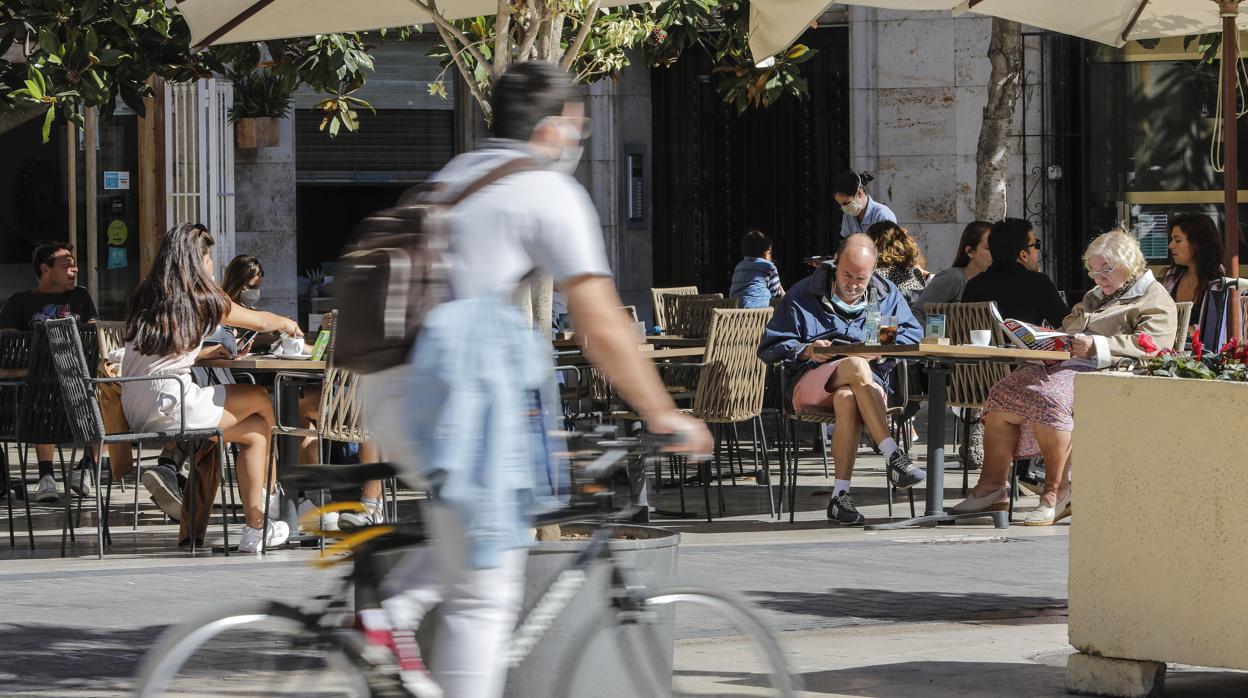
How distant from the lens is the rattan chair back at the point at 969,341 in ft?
33.2

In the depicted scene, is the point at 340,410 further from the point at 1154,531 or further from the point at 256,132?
A: the point at 256,132

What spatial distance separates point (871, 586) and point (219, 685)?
4.21 meters

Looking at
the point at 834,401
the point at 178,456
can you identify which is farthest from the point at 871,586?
the point at 178,456

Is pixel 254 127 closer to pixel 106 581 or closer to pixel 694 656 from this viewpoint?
pixel 106 581

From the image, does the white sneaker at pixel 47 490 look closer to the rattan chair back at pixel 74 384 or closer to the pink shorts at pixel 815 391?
the rattan chair back at pixel 74 384

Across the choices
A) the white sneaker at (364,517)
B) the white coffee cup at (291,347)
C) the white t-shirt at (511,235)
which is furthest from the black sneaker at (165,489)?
the white t-shirt at (511,235)

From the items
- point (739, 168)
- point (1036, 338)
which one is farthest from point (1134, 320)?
point (739, 168)

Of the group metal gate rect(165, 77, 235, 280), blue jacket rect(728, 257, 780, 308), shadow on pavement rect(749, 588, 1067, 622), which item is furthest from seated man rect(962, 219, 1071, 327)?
metal gate rect(165, 77, 235, 280)

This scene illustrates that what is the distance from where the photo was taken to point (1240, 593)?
208 inches

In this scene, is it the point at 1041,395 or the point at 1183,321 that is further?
the point at 1183,321

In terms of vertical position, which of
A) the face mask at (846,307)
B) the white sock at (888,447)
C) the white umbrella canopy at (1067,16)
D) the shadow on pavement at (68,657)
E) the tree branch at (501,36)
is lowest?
the shadow on pavement at (68,657)

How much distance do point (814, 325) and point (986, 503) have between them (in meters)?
1.31

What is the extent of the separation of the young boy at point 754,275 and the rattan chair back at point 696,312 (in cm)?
32

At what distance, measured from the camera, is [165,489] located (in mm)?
9773
